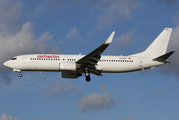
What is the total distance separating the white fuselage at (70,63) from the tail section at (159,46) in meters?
2.25

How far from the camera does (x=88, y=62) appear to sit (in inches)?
1842

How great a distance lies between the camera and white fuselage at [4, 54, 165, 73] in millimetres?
47219

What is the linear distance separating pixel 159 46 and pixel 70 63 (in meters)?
16.2

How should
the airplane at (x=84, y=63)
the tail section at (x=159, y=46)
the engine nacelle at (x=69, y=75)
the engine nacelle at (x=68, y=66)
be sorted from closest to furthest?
the engine nacelle at (x=68, y=66) → the airplane at (x=84, y=63) → the engine nacelle at (x=69, y=75) → the tail section at (x=159, y=46)

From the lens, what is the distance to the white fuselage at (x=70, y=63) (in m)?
47.2

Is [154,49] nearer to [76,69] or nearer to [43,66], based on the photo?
[76,69]

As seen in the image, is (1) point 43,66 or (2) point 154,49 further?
(2) point 154,49

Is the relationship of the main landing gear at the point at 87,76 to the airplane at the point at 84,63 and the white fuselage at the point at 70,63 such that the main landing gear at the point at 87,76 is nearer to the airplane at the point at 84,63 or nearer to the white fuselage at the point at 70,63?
the airplane at the point at 84,63

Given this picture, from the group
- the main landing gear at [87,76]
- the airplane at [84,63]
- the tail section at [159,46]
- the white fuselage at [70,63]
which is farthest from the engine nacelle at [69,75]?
the tail section at [159,46]

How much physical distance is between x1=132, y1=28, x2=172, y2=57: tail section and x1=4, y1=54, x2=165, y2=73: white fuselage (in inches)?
88.4

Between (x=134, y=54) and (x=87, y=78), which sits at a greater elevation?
(x=134, y=54)

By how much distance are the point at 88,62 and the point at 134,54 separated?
924cm

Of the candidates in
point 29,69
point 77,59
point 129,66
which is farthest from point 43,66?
point 129,66

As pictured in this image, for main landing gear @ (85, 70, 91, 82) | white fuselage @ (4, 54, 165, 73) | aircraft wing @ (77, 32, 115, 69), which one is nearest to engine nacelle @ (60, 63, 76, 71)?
white fuselage @ (4, 54, 165, 73)
